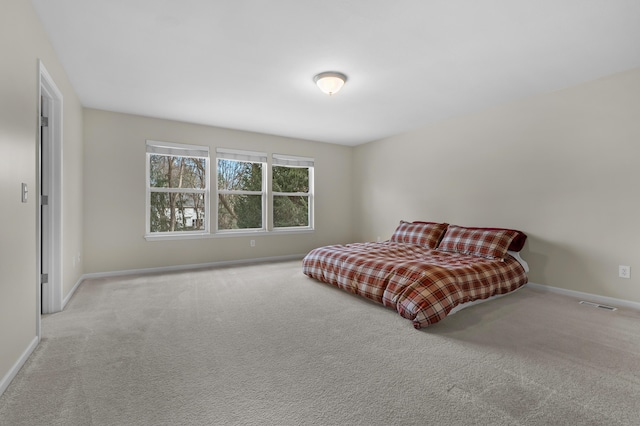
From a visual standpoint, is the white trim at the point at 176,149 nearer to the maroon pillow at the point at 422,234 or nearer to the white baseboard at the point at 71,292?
the white baseboard at the point at 71,292

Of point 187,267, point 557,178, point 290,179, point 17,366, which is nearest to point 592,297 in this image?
point 557,178

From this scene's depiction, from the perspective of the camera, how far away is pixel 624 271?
3051 mm

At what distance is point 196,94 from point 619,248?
4954 mm

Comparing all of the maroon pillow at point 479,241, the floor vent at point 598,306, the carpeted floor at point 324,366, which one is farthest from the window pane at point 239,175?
the floor vent at point 598,306

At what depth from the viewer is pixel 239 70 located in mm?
3029

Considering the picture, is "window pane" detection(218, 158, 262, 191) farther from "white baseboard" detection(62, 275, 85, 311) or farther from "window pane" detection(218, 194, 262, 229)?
"white baseboard" detection(62, 275, 85, 311)

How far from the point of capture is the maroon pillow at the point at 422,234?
4289 mm

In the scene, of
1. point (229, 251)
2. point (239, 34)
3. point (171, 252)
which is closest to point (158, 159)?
point (171, 252)

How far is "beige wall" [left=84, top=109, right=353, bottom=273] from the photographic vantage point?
4.15 metres

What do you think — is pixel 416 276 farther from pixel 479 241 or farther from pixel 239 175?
pixel 239 175

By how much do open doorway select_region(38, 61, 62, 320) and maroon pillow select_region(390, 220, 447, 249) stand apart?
13.5 ft

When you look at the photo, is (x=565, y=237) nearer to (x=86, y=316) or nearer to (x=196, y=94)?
(x=196, y=94)

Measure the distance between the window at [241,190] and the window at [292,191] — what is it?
10.4 inches

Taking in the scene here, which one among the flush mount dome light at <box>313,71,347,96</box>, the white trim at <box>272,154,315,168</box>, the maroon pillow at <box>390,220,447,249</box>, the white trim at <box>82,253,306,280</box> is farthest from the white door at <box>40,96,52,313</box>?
the maroon pillow at <box>390,220,447,249</box>
